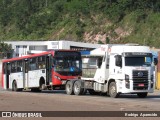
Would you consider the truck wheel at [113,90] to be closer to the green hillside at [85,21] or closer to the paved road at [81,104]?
the paved road at [81,104]

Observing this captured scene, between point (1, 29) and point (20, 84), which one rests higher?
point (1, 29)

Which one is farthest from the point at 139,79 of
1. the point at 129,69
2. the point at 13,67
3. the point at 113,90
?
the point at 13,67

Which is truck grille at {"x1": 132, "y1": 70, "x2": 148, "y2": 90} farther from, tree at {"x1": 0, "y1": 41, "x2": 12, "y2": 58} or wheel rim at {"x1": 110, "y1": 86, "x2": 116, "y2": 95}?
tree at {"x1": 0, "y1": 41, "x2": 12, "y2": 58}

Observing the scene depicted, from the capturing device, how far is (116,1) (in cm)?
11144

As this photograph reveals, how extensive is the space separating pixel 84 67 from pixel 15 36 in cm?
8055

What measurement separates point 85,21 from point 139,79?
7641 centimetres

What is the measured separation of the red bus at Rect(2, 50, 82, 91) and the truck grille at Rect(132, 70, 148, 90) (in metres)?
6.57

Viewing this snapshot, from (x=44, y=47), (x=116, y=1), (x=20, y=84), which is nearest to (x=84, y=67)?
(x=20, y=84)

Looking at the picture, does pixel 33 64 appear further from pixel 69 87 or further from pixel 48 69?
pixel 69 87

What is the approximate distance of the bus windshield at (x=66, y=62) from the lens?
39.3m

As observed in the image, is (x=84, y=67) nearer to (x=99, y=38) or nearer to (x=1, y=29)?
(x=99, y=38)

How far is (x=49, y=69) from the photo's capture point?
39844 mm

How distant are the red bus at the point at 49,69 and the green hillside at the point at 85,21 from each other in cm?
4985

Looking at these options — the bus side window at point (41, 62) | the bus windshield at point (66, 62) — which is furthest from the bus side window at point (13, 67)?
the bus windshield at point (66, 62)
